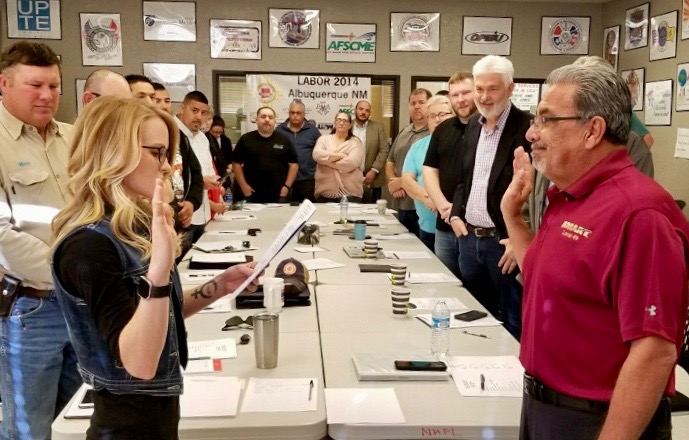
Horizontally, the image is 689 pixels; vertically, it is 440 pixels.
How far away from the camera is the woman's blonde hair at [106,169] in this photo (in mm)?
1242

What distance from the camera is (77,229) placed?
47.9 inches

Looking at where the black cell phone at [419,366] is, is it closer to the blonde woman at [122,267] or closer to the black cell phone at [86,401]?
the blonde woman at [122,267]

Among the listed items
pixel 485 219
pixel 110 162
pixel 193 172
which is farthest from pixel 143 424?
pixel 193 172

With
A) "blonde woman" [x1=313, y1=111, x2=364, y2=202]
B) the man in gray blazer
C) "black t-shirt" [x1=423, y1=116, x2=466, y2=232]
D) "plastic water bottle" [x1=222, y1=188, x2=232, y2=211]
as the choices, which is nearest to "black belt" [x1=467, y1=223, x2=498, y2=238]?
"black t-shirt" [x1=423, y1=116, x2=466, y2=232]

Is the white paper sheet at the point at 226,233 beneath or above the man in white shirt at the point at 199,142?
Answer: beneath

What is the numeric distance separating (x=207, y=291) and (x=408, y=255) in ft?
6.97

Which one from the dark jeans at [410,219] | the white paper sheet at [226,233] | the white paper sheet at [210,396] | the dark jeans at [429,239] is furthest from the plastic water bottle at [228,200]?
the white paper sheet at [210,396]

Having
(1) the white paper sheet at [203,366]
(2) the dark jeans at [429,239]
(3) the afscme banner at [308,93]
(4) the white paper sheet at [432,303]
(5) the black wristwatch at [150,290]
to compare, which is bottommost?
(2) the dark jeans at [429,239]

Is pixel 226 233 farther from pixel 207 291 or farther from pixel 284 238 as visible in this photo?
pixel 284 238

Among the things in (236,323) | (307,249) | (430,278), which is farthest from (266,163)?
(236,323)

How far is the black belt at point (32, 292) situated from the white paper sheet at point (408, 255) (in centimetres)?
197

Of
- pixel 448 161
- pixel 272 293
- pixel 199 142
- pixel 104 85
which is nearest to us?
pixel 272 293

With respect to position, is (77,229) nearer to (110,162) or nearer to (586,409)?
(110,162)

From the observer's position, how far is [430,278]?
3086 millimetres
